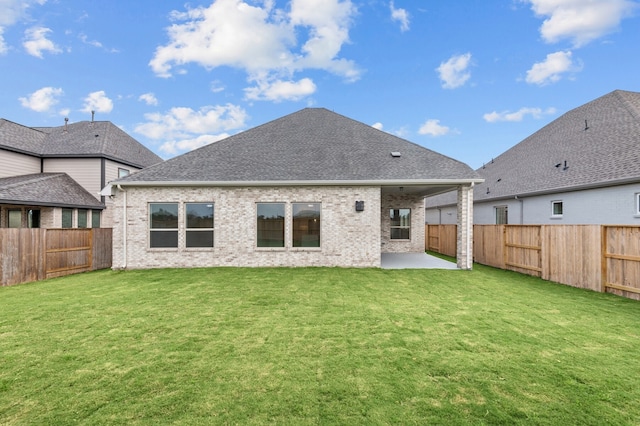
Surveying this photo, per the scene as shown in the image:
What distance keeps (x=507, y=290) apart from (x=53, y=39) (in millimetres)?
25349

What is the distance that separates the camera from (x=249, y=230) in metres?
11.4

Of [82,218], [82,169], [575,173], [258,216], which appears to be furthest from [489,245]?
[82,169]

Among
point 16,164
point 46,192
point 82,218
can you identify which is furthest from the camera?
point 16,164

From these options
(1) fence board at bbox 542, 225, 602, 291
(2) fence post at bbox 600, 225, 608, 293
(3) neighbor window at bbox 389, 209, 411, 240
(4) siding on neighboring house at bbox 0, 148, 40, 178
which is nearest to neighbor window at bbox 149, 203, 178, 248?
(3) neighbor window at bbox 389, 209, 411, 240

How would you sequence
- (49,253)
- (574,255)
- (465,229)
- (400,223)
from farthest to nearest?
1. (400,223)
2. (465,229)
3. (49,253)
4. (574,255)

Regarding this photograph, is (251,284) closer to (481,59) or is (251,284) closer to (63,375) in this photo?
(63,375)

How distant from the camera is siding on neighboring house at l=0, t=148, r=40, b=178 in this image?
52.3 feet

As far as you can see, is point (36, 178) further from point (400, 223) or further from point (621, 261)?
point (621, 261)

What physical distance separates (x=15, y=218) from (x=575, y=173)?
26.0 metres

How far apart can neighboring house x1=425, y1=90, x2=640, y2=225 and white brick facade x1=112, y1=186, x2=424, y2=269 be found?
27.5 feet

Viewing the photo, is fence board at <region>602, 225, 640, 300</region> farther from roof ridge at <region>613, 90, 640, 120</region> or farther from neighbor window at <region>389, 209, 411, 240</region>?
neighbor window at <region>389, 209, 411, 240</region>

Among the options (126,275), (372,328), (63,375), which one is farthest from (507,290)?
(126,275)

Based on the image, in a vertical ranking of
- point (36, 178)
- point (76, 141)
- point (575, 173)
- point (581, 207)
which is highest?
point (76, 141)

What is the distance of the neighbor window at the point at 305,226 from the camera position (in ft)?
37.6
